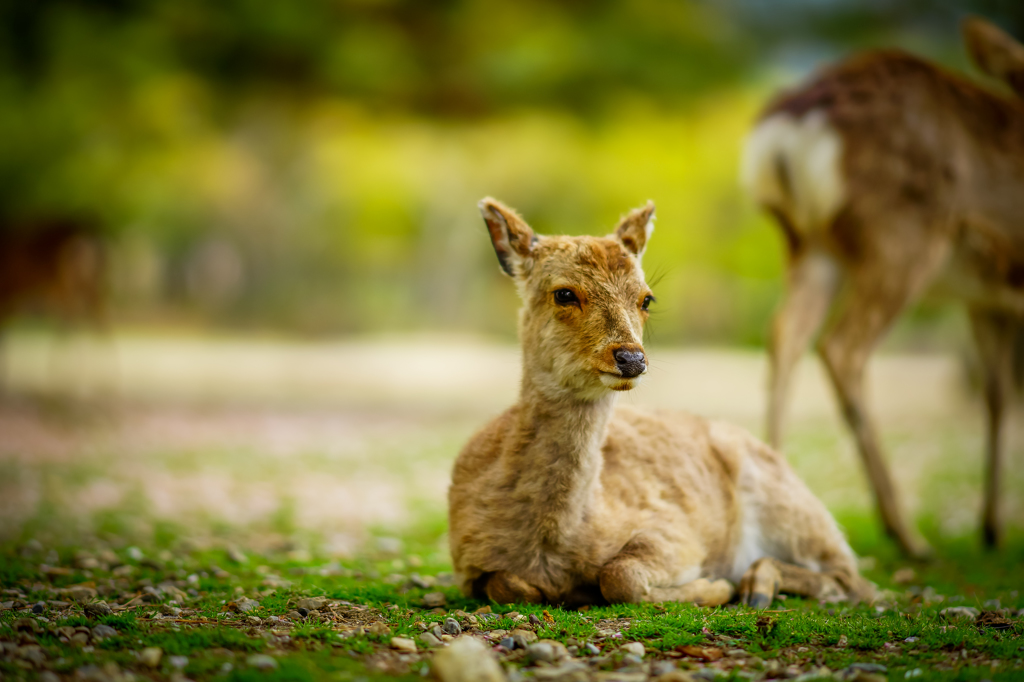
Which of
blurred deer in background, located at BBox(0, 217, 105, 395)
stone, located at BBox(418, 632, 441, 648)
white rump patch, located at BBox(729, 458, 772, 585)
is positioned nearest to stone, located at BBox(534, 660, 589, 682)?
stone, located at BBox(418, 632, 441, 648)

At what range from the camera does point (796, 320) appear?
22.0ft

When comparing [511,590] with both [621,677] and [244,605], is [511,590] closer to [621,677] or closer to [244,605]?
[621,677]

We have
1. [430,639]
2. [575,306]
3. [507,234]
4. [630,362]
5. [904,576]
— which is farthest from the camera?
[904,576]

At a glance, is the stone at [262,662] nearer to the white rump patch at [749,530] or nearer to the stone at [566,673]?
the stone at [566,673]

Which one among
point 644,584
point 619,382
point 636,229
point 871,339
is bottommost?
point 644,584

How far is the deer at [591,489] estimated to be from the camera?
4.32 meters

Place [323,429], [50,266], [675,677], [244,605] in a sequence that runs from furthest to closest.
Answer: [50,266] → [323,429] → [244,605] → [675,677]

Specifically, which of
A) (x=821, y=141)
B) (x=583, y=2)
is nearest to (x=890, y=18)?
(x=583, y=2)

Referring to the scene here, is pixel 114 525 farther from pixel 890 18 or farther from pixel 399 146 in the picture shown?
pixel 890 18

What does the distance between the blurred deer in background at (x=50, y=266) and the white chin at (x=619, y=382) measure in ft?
40.8

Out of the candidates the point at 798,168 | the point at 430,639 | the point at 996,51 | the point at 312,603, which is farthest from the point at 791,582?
the point at 996,51

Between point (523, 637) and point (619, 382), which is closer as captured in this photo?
point (523, 637)

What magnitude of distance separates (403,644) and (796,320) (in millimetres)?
4181

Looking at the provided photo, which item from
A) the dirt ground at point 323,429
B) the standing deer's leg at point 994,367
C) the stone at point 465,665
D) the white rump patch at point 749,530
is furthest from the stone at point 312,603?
the standing deer's leg at point 994,367
